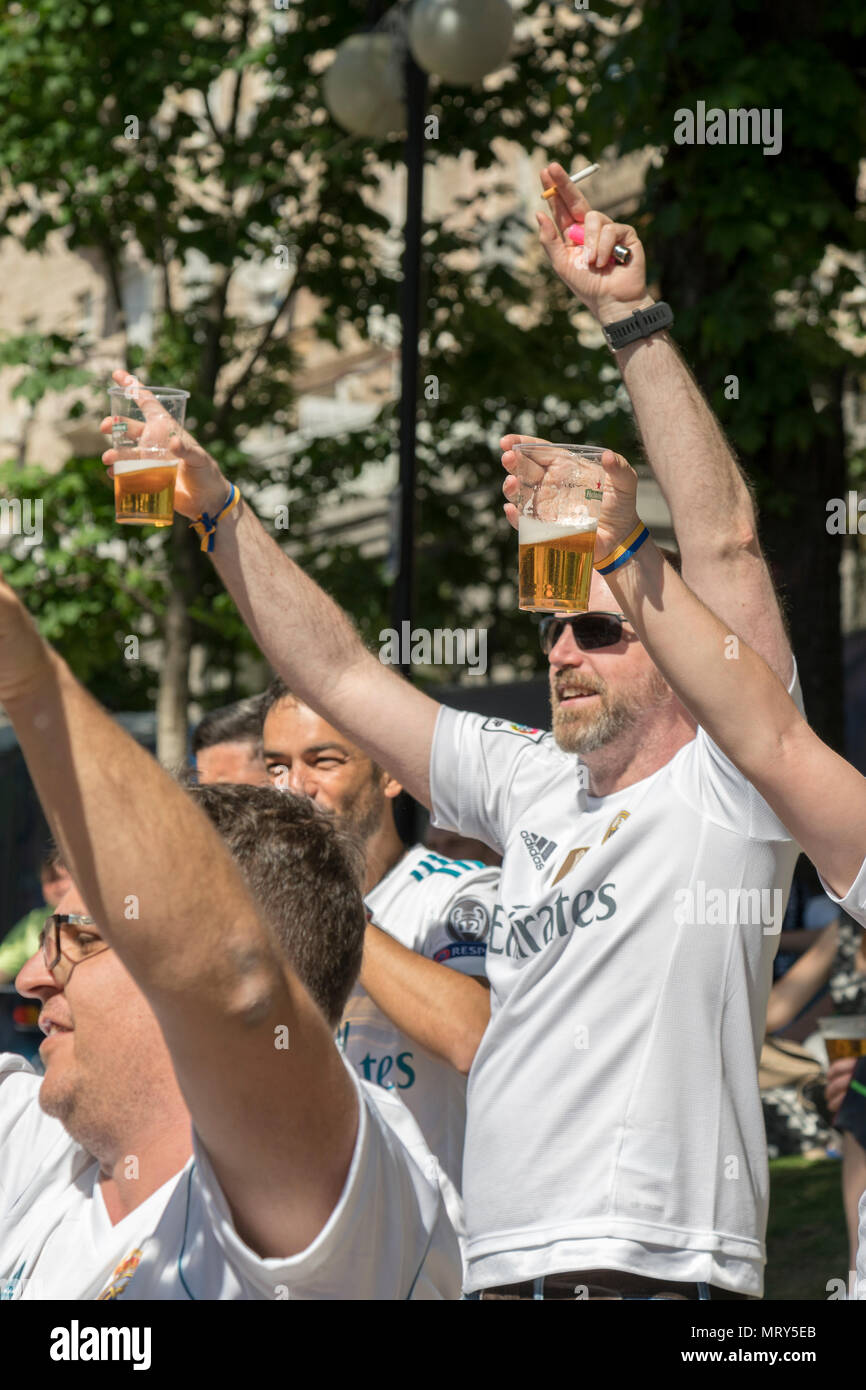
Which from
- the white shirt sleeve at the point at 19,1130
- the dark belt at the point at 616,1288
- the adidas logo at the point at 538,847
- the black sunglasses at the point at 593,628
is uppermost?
the black sunglasses at the point at 593,628

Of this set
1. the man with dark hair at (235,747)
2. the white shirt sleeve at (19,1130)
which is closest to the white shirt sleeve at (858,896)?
the white shirt sleeve at (19,1130)

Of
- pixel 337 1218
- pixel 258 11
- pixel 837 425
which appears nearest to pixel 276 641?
pixel 337 1218

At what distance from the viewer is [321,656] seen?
2967 millimetres

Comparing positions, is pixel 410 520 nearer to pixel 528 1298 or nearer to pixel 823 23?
pixel 823 23

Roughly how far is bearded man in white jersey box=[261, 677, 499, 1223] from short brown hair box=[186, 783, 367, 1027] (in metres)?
0.52

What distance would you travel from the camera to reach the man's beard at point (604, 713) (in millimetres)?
2801

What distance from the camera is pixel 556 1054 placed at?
8.48 feet

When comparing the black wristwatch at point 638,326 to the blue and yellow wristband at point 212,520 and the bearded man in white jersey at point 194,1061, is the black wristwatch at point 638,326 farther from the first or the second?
the bearded man in white jersey at point 194,1061

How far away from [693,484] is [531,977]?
0.90m

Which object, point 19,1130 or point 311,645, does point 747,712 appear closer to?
point 311,645

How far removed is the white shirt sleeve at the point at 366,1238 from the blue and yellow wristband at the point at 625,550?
0.93m

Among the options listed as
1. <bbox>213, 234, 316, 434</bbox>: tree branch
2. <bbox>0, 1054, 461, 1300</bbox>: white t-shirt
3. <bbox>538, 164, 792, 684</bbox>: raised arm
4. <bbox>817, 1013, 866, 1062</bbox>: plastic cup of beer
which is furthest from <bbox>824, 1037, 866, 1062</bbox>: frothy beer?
<bbox>213, 234, 316, 434</bbox>: tree branch

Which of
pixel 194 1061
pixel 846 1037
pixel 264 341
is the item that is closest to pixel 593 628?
pixel 846 1037

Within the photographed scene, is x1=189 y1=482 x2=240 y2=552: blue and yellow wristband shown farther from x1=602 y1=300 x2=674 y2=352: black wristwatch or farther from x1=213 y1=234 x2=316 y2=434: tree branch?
x1=213 y1=234 x2=316 y2=434: tree branch
